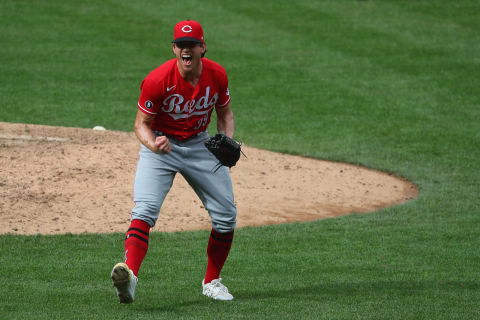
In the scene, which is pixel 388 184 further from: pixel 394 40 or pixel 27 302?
pixel 394 40

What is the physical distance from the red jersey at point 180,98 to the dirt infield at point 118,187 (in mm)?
2863

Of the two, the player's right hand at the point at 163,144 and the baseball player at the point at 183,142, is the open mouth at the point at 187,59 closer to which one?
the baseball player at the point at 183,142

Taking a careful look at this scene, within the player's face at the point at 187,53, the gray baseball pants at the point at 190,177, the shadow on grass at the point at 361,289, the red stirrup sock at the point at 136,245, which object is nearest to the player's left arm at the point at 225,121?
the gray baseball pants at the point at 190,177

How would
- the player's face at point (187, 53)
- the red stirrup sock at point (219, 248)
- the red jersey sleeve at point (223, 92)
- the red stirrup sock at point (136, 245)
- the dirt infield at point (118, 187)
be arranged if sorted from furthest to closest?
the dirt infield at point (118, 187), the red stirrup sock at point (219, 248), the red jersey sleeve at point (223, 92), the player's face at point (187, 53), the red stirrup sock at point (136, 245)

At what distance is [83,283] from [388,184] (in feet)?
17.7

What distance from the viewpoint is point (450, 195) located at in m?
10.5

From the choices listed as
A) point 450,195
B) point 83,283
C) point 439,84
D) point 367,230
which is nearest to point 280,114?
point 439,84

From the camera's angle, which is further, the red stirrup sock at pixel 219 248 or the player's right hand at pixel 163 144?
the red stirrup sock at pixel 219 248

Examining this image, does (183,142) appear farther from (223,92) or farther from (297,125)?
(297,125)

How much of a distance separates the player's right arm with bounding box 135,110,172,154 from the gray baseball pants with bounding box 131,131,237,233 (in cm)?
18

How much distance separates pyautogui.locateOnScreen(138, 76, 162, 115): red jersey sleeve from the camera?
242 inches

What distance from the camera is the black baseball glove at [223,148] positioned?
6223 mm

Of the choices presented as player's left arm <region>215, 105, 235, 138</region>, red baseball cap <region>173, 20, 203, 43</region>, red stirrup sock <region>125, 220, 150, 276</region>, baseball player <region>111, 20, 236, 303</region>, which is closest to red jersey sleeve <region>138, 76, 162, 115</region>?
baseball player <region>111, 20, 236, 303</region>

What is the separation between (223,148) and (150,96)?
2.05ft
